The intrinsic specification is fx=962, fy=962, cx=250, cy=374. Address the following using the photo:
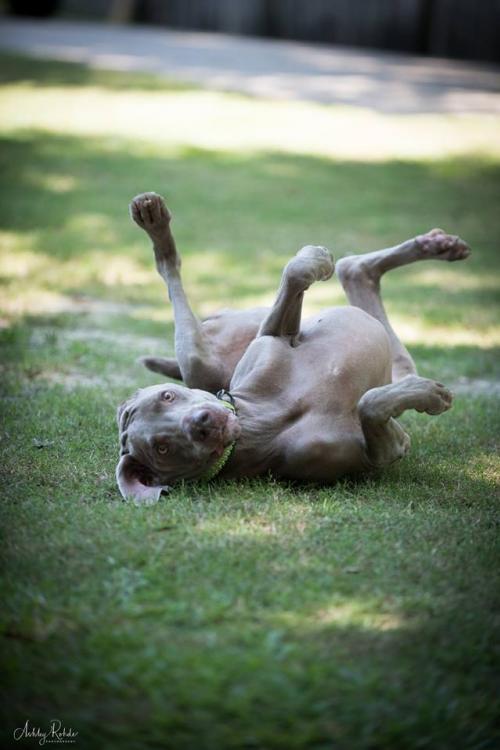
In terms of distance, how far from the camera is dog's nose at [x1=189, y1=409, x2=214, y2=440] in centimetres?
399

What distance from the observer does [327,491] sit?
4258 millimetres

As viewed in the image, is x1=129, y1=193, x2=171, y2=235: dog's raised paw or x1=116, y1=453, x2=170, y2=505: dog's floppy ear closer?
x1=116, y1=453, x2=170, y2=505: dog's floppy ear

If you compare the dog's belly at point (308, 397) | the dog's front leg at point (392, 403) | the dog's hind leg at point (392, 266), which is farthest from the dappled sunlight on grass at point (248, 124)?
the dog's front leg at point (392, 403)

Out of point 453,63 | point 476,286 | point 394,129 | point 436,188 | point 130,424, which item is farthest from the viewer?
point 453,63

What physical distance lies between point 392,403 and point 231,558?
1.06 metres

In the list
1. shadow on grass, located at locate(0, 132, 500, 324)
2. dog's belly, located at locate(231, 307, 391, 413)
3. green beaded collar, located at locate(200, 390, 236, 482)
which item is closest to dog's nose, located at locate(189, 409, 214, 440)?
green beaded collar, located at locate(200, 390, 236, 482)

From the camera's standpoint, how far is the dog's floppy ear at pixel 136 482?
13.5 feet

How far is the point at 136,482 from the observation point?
13.9 feet

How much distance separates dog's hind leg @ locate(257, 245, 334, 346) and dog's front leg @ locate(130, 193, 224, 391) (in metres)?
0.33

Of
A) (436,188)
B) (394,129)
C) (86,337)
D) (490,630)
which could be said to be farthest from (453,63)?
(490,630)

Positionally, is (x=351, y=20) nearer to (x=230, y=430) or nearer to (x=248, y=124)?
(x=248, y=124)

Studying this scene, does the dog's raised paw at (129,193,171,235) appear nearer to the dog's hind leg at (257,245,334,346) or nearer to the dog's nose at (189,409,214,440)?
the dog's hind leg at (257,245,334,346)

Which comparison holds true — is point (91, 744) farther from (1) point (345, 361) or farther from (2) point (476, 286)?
(2) point (476, 286)

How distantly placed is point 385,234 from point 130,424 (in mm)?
6728
